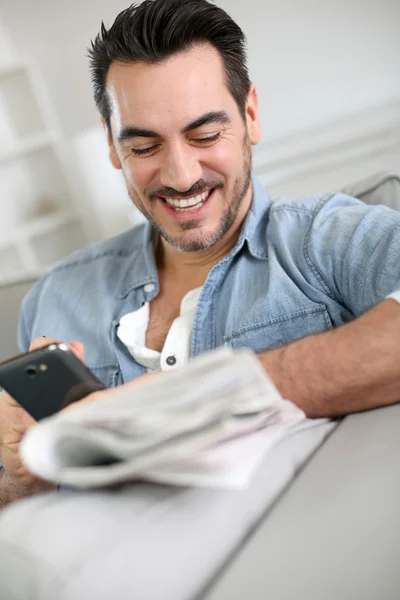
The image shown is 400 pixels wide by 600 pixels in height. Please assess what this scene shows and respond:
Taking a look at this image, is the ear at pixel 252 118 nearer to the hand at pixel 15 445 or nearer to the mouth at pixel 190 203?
the mouth at pixel 190 203

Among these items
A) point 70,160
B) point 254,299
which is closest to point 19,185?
point 70,160

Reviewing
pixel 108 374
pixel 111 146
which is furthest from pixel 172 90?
pixel 108 374

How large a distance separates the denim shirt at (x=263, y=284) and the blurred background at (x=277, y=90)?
1.08 ft

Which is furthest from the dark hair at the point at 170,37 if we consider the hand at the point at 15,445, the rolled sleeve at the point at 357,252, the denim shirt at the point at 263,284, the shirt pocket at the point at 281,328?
the hand at the point at 15,445

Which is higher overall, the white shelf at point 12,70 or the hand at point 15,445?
the white shelf at point 12,70

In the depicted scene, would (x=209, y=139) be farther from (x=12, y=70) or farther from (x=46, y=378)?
(x=12, y=70)

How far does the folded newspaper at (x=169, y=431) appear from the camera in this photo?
0.45m

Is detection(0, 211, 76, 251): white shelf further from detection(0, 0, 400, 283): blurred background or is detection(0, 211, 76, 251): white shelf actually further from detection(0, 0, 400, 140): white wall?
detection(0, 0, 400, 140): white wall

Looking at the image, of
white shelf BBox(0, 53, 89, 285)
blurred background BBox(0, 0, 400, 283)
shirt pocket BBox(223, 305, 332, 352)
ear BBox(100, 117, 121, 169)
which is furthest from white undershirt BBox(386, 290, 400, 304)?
white shelf BBox(0, 53, 89, 285)

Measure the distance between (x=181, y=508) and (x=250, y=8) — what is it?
1.82 meters

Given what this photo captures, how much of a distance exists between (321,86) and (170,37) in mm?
945

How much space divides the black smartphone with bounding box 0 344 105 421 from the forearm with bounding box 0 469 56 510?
0.70ft

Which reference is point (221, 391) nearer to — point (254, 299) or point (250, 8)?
point (254, 299)

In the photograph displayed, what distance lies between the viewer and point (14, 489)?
2.91ft
